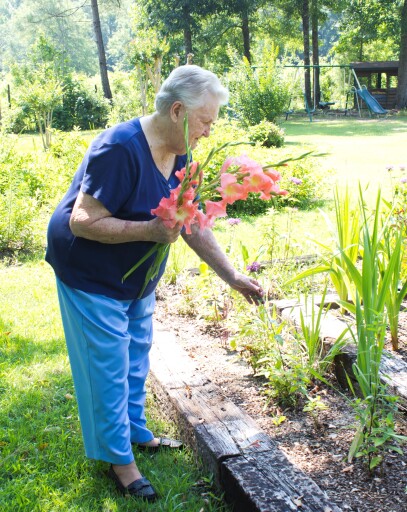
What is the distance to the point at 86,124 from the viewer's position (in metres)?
28.7

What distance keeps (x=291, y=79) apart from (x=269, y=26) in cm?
1937

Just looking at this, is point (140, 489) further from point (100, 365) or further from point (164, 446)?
point (100, 365)

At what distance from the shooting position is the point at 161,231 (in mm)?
1956

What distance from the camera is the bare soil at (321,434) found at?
214 centimetres

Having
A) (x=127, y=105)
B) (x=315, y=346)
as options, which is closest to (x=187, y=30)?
(x=127, y=105)

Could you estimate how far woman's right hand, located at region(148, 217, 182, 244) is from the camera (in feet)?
6.35

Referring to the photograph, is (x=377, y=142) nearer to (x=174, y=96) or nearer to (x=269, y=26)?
(x=174, y=96)

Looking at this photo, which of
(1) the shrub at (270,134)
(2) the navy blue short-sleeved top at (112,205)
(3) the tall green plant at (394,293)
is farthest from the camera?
(1) the shrub at (270,134)

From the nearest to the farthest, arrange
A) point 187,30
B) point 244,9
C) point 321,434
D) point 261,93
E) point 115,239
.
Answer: point 115,239 → point 321,434 → point 261,93 → point 244,9 → point 187,30

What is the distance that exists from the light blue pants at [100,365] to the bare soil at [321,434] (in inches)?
26.3

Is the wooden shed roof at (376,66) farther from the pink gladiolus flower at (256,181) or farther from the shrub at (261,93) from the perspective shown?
the pink gladiolus flower at (256,181)

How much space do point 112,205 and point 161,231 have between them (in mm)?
208

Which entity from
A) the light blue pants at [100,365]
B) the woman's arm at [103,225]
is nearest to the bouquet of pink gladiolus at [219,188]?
the woman's arm at [103,225]

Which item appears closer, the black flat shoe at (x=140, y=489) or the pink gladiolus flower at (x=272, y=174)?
the pink gladiolus flower at (x=272, y=174)
